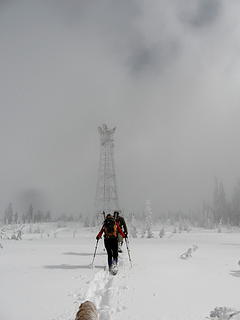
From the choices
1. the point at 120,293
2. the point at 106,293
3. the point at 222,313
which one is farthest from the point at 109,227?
the point at 222,313

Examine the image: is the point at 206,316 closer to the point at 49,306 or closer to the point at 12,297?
the point at 49,306

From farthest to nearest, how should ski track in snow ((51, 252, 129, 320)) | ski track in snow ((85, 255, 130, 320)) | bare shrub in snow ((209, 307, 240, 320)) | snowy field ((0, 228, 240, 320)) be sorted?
ski track in snow ((85, 255, 130, 320))
snowy field ((0, 228, 240, 320))
ski track in snow ((51, 252, 129, 320))
bare shrub in snow ((209, 307, 240, 320))

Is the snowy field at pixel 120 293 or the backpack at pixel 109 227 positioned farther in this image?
the backpack at pixel 109 227

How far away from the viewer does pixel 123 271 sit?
1130 cm

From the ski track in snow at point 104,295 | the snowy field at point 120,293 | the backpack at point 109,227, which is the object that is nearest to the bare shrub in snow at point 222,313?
the snowy field at point 120,293

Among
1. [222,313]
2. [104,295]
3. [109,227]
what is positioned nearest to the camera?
[222,313]

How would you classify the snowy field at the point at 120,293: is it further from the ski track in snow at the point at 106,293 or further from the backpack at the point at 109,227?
the backpack at the point at 109,227

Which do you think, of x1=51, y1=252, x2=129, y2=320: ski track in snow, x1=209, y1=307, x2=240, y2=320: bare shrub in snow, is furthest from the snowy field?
x1=209, y1=307, x2=240, y2=320: bare shrub in snow

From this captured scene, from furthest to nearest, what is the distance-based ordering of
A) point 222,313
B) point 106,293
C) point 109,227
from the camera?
point 109,227
point 106,293
point 222,313

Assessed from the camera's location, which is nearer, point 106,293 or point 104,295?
point 104,295

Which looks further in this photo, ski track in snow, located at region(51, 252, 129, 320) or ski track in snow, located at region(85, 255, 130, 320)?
ski track in snow, located at region(85, 255, 130, 320)

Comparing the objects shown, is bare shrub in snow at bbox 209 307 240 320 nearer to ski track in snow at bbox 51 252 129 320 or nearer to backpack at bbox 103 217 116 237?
ski track in snow at bbox 51 252 129 320

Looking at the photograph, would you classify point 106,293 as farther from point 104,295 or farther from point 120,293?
point 120,293

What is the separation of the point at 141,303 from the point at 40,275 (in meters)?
4.91
